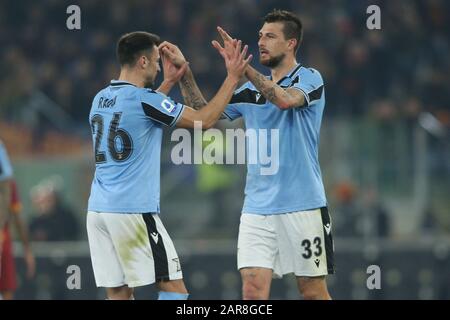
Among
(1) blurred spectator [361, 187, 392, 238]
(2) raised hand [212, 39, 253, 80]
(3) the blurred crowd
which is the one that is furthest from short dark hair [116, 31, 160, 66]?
(3) the blurred crowd

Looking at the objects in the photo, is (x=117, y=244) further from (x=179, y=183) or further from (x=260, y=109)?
(x=179, y=183)

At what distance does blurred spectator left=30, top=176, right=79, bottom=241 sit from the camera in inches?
583

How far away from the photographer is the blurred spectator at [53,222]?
14.8 metres

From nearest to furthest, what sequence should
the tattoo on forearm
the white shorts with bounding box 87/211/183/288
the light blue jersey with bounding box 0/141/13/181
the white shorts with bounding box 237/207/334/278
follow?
the white shorts with bounding box 87/211/183/288 < the white shorts with bounding box 237/207/334/278 < the tattoo on forearm < the light blue jersey with bounding box 0/141/13/181

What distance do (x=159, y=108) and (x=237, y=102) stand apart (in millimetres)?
870

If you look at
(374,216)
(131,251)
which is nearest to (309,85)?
(131,251)

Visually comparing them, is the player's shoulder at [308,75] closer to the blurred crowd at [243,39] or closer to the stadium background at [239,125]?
the stadium background at [239,125]

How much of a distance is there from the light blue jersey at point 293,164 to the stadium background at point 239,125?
5488mm

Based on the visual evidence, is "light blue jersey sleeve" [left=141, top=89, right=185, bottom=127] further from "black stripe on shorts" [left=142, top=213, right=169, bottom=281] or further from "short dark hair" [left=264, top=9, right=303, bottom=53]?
"short dark hair" [left=264, top=9, right=303, bottom=53]

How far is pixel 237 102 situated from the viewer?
8.89 m

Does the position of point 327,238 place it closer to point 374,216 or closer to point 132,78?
point 132,78

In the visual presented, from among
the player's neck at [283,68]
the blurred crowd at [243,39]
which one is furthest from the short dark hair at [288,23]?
the blurred crowd at [243,39]

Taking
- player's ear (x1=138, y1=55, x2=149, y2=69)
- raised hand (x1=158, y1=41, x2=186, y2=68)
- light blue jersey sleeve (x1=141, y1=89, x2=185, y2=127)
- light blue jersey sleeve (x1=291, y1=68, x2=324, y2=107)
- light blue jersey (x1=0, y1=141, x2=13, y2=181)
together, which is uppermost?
raised hand (x1=158, y1=41, x2=186, y2=68)

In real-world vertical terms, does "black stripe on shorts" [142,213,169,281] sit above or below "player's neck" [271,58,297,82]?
below
